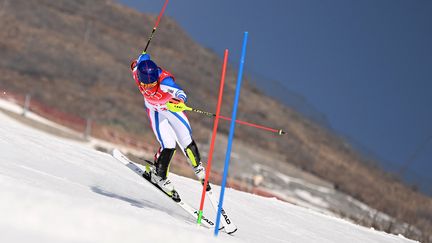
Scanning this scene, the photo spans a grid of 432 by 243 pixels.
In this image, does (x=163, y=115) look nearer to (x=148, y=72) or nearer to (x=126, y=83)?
(x=148, y=72)

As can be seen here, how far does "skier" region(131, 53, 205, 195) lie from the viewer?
238 inches

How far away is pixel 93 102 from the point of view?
3303 cm

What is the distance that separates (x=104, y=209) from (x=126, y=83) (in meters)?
34.8

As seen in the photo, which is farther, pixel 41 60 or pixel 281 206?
pixel 41 60

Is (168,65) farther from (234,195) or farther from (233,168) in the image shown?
(234,195)

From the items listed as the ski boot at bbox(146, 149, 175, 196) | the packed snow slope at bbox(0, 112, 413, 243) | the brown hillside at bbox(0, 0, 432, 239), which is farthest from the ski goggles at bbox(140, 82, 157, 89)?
the brown hillside at bbox(0, 0, 432, 239)

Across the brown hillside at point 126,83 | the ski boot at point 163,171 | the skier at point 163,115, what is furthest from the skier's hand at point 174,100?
Result: the brown hillside at point 126,83

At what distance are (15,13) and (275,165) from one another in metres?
23.1

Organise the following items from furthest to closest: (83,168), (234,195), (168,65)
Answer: (168,65) → (234,195) → (83,168)

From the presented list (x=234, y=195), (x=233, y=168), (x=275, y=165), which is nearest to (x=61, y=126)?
(x=233, y=168)

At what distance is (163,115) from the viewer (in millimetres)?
6250

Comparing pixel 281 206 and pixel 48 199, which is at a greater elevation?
pixel 281 206

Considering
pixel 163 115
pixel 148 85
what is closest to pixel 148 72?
pixel 148 85

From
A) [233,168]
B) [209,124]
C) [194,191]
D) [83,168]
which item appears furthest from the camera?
[209,124]
